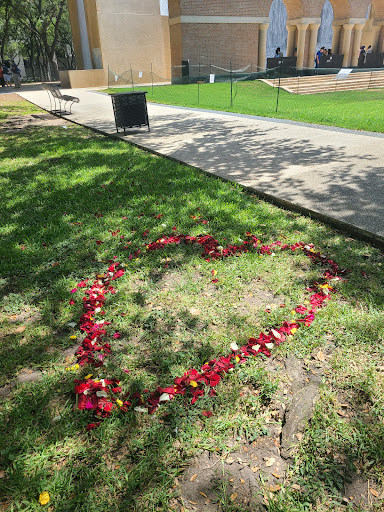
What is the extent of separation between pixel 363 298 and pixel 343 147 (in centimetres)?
543

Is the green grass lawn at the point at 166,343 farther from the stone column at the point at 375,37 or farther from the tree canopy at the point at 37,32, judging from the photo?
the stone column at the point at 375,37

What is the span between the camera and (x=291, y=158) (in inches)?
270

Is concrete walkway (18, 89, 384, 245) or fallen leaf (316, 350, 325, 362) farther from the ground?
concrete walkway (18, 89, 384, 245)

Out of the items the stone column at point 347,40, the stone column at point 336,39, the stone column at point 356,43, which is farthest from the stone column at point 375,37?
the stone column at point 347,40

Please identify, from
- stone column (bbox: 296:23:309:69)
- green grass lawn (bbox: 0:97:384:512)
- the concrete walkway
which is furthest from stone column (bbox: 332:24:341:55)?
green grass lawn (bbox: 0:97:384:512)

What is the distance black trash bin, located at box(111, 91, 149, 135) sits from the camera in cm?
925

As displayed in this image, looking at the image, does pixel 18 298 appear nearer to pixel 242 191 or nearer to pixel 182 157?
pixel 242 191

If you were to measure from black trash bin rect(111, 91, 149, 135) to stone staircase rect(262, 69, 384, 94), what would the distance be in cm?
1722

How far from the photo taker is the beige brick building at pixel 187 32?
3023 centimetres

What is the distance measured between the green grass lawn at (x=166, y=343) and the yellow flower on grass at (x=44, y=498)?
0.02 m

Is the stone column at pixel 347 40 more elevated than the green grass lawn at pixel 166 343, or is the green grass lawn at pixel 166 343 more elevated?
the stone column at pixel 347 40

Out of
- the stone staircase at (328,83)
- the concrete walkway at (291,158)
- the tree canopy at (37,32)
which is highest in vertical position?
the tree canopy at (37,32)

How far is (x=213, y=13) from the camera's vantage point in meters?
30.1

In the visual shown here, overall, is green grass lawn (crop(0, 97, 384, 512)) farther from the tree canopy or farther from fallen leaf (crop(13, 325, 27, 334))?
the tree canopy
